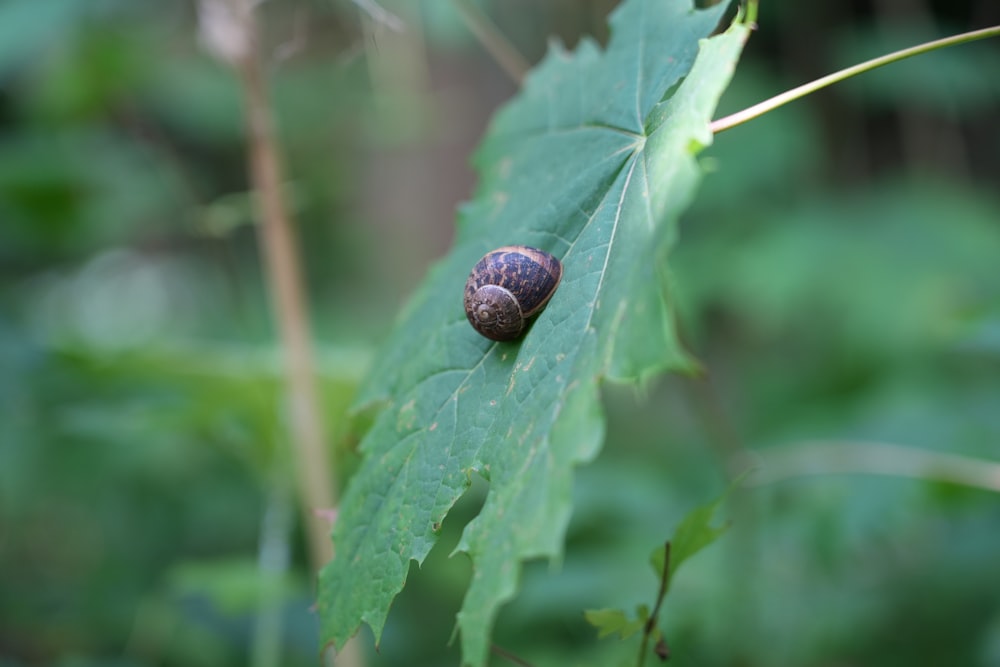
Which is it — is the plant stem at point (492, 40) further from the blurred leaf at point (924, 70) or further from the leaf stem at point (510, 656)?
the blurred leaf at point (924, 70)

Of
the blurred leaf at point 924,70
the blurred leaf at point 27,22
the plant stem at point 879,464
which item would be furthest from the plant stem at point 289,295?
the blurred leaf at point 924,70

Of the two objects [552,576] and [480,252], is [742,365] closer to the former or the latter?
[552,576]

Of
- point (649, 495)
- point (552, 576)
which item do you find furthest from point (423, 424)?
point (649, 495)

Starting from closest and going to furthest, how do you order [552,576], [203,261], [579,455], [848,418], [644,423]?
[579,455] → [552,576] → [848,418] → [644,423] → [203,261]

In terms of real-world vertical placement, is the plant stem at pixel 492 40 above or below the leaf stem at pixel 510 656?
above

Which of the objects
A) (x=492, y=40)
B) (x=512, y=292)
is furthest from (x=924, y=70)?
(x=512, y=292)

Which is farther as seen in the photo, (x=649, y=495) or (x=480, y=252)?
(x=649, y=495)
